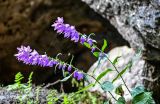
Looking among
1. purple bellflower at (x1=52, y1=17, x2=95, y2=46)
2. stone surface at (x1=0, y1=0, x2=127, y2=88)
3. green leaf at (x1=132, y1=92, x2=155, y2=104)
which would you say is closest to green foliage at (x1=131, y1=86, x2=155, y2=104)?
green leaf at (x1=132, y1=92, x2=155, y2=104)

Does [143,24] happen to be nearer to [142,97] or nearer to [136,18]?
[136,18]

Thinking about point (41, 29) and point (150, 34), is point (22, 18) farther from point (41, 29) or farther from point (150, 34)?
point (150, 34)

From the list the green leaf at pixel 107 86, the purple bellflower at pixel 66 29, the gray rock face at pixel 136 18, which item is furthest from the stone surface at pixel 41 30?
the purple bellflower at pixel 66 29

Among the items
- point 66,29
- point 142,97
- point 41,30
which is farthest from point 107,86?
point 41,30

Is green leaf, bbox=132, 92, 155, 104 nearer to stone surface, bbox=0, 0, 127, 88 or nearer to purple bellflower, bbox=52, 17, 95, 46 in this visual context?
purple bellflower, bbox=52, 17, 95, 46

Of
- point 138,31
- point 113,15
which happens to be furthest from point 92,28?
point 138,31
